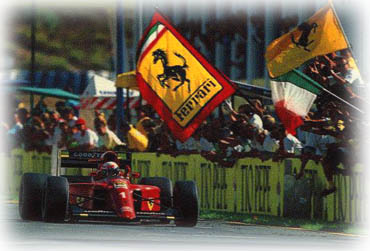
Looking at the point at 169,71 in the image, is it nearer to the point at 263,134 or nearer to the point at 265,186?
the point at 263,134

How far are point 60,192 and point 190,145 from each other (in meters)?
6.35

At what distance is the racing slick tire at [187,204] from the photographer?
14.6 meters

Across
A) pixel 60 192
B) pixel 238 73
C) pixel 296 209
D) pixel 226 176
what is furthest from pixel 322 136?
pixel 238 73

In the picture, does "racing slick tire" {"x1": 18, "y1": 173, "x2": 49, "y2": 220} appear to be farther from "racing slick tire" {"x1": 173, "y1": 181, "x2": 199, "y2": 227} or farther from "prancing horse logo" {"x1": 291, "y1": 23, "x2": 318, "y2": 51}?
"prancing horse logo" {"x1": 291, "y1": 23, "x2": 318, "y2": 51}

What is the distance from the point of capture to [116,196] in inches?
564

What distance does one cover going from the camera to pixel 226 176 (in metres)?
18.9

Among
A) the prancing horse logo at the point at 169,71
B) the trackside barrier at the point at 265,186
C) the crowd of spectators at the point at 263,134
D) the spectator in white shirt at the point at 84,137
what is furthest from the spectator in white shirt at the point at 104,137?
the prancing horse logo at the point at 169,71

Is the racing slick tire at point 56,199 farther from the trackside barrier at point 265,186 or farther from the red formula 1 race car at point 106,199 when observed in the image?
the trackside barrier at point 265,186

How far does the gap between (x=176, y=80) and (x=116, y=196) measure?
6.50m

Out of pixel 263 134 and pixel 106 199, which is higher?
pixel 263 134

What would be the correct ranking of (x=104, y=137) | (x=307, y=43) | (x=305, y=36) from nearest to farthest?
1. (x=307, y=43)
2. (x=305, y=36)
3. (x=104, y=137)

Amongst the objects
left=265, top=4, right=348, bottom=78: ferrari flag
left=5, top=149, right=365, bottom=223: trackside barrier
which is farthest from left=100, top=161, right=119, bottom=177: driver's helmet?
left=265, top=4, right=348, bottom=78: ferrari flag

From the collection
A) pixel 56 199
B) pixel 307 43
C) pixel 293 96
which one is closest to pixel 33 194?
pixel 56 199

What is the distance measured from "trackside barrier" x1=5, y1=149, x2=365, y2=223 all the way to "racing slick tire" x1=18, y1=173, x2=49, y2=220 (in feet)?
15.4
